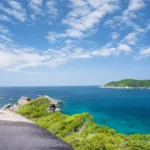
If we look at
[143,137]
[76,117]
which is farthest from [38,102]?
[143,137]

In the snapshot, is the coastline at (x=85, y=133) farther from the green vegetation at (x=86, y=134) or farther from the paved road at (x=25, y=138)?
the paved road at (x=25, y=138)

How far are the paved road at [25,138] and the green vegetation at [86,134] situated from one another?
13.8m

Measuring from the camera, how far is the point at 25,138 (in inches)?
64.9

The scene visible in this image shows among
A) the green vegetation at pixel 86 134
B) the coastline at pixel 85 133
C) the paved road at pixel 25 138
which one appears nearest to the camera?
the paved road at pixel 25 138

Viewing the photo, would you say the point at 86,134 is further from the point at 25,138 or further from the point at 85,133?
the point at 25,138

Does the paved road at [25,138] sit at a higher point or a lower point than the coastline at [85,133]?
higher

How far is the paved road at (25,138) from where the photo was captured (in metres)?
1.55

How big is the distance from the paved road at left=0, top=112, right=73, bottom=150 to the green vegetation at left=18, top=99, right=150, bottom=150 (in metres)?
13.8

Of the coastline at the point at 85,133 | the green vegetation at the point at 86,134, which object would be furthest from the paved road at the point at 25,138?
the green vegetation at the point at 86,134

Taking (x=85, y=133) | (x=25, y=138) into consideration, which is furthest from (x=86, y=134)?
(x=25, y=138)

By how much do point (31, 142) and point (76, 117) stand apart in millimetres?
24682

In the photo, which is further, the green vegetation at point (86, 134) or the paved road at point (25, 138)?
the green vegetation at point (86, 134)

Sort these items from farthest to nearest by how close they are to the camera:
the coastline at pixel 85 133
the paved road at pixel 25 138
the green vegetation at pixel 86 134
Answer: the coastline at pixel 85 133, the green vegetation at pixel 86 134, the paved road at pixel 25 138

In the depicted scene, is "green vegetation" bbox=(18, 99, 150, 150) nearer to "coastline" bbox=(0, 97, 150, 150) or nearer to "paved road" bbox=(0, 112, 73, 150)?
"coastline" bbox=(0, 97, 150, 150)
